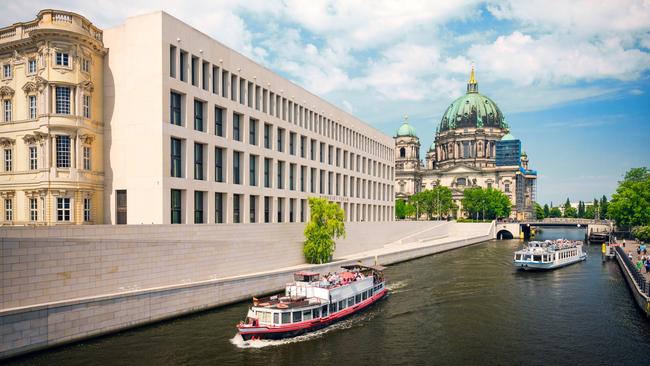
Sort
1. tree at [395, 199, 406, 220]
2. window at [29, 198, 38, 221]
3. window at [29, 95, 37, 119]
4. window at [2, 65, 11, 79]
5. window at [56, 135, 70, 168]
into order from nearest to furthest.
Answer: window at [56, 135, 70, 168] < window at [29, 198, 38, 221] < window at [29, 95, 37, 119] < window at [2, 65, 11, 79] < tree at [395, 199, 406, 220]

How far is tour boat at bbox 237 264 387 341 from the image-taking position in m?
37.8

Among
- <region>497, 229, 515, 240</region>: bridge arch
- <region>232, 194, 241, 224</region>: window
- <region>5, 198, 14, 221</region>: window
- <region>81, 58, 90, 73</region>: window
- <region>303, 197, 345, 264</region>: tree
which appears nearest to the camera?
<region>81, 58, 90, 73</region>: window

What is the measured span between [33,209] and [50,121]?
834 cm

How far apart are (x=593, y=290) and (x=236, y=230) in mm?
42843

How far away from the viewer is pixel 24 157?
154ft

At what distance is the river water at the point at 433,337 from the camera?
3364 centimetres

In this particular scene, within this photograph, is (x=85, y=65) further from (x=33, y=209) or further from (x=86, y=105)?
(x=33, y=209)

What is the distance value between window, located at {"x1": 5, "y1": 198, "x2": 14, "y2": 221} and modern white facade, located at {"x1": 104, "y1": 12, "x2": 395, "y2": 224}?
319 inches

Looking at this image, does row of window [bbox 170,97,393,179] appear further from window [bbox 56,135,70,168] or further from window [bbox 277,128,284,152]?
window [bbox 56,135,70,168]

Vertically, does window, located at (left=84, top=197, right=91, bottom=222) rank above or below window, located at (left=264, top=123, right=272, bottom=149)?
below

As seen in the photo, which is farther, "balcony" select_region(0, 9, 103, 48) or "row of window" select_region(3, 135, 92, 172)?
"row of window" select_region(3, 135, 92, 172)

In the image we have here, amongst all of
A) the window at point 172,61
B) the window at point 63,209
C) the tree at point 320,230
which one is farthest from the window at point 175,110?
the tree at point 320,230

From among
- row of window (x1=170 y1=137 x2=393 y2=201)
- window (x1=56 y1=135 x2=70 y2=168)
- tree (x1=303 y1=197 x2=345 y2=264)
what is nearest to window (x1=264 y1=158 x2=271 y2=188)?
row of window (x1=170 y1=137 x2=393 y2=201)

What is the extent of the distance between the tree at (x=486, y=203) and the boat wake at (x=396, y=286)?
13010 centimetres
